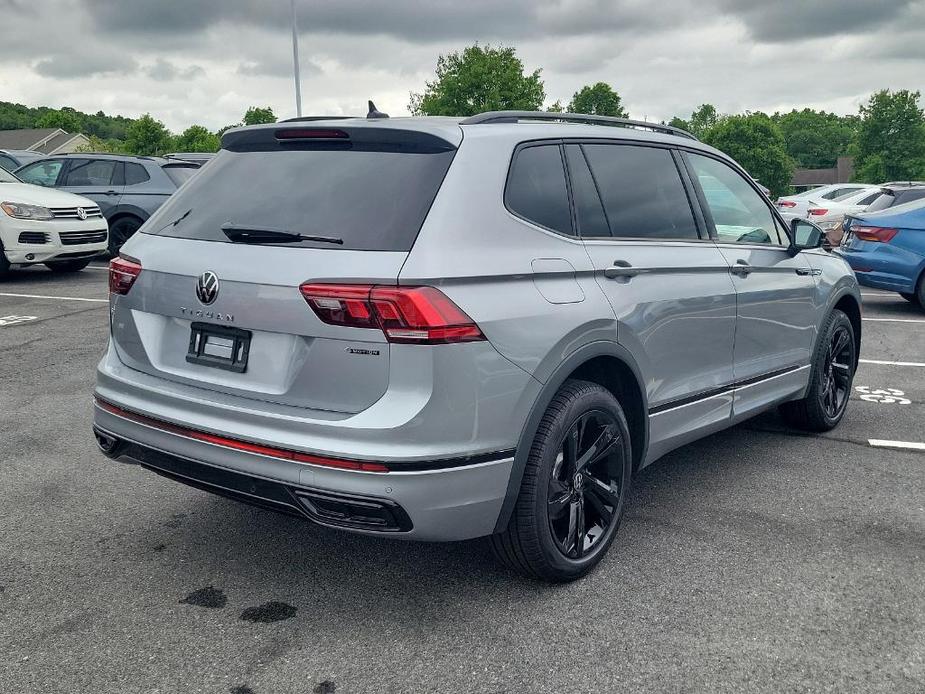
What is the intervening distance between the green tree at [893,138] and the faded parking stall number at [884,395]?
69.3 metres

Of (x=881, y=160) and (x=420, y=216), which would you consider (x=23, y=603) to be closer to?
(x=420, y=216)

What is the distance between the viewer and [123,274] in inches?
138

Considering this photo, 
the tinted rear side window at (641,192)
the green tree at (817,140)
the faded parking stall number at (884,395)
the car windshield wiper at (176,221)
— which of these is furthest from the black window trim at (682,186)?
the green tree at (817,140)

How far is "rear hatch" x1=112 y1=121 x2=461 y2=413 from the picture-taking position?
2.90 metres

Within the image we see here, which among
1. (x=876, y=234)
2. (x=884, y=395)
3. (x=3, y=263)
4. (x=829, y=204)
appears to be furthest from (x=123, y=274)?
(x=829, y=204)

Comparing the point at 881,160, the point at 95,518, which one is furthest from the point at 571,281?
the point at 881,160

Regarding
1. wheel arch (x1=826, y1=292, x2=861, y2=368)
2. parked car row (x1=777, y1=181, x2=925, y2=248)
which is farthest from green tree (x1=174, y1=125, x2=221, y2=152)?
wheel arch (x1=826, y1=292, x2=861, y2=368)

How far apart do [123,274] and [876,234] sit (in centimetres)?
949

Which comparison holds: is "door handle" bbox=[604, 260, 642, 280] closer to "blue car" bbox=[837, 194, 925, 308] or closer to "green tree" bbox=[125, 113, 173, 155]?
"blue car" bbox=[837, 194, 925, 308]

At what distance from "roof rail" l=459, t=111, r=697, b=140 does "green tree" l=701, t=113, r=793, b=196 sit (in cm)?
6384

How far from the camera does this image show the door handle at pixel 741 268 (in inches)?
176

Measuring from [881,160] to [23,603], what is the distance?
75.7 meters

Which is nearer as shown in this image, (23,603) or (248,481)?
(248,481)

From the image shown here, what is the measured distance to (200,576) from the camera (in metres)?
3.50
